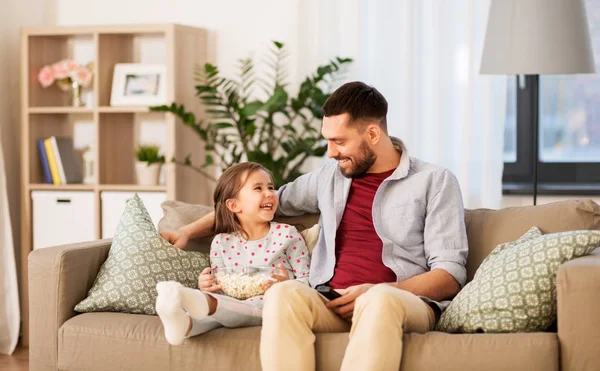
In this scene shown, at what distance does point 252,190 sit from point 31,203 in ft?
6.12

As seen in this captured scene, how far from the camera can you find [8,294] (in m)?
4.29

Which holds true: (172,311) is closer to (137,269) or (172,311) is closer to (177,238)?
(137,269)

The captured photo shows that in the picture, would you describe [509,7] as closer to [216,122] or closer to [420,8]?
[420,8]

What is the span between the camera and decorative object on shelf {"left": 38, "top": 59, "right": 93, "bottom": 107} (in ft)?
14.5

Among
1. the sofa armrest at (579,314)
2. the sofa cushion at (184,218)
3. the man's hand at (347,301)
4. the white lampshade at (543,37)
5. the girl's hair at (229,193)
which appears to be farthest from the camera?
the white lampshade at (543,37)

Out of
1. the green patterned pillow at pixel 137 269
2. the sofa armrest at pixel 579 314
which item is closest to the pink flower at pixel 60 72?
the green patterned pillow at pixel 137 269

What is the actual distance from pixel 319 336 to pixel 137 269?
0.68 meters

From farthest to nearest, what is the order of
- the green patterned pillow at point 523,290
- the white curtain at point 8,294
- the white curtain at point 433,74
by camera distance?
1. the white curtain at point 8,294
2. the white curtain at point 433,74
3. the green patterned pillow at point 523,290

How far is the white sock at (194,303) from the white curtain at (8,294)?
82.2 inches

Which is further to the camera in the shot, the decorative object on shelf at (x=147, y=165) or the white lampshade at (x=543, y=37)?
the decorative object on shelf at (x=147, y=165)

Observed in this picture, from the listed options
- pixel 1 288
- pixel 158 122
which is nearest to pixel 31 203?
pixel 1 288

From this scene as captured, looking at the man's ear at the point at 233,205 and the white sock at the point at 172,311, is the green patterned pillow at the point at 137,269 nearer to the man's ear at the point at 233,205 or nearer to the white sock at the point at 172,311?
the man's ear at the point at 233,205

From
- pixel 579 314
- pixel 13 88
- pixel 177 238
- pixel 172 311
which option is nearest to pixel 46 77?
pixel 13 88

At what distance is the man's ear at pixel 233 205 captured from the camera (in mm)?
2959
